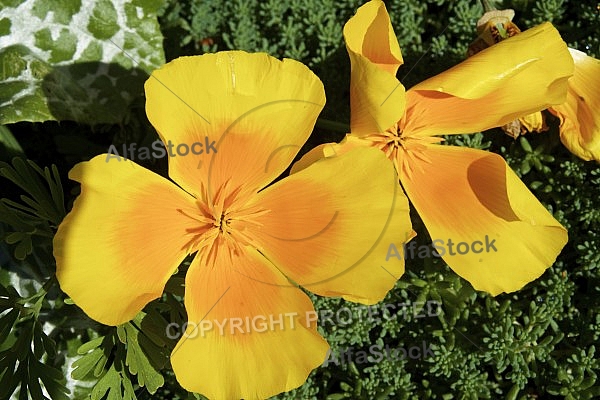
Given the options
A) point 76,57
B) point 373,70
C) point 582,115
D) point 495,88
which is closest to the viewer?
point 373,70

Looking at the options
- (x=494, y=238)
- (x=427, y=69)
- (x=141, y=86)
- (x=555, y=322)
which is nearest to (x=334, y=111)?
(x=427, y=69)

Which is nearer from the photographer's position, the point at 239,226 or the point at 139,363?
the point at 239,226

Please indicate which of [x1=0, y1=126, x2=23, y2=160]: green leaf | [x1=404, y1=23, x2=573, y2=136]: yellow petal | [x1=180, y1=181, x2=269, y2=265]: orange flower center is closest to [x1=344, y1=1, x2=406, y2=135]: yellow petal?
[x1=404, y1=23, x2=573, y2=136]: yellow petal

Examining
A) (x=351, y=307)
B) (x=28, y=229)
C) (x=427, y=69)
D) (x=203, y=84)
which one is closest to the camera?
(x=203, y=84)

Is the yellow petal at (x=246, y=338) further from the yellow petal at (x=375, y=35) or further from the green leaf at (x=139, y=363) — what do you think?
the yellow petal at (x=375, y=35)

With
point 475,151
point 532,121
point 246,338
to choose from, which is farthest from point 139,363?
point 532,121

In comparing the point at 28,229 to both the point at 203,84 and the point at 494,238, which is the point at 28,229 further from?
the point at 494,238

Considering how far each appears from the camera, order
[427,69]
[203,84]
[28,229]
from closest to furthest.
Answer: [203,84], [28,229], [427,69]

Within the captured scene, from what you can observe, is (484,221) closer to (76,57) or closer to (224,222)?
(224,222)
